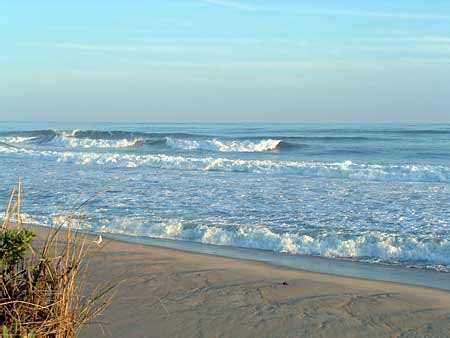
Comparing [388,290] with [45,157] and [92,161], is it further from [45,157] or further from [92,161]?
[45,157]

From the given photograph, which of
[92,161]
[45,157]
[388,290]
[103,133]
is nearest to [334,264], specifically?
[388,290]

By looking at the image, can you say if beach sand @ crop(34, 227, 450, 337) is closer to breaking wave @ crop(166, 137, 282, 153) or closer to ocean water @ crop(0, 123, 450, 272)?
ocean water @ crop(0, 123, 450, 272)

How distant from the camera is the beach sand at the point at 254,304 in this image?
4168 mm

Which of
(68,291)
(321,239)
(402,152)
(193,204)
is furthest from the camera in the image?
(402,152)

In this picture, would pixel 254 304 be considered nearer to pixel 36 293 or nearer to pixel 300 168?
pixel 36 293

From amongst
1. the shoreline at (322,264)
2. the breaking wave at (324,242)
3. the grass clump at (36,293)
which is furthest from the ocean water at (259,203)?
the grass clump at (36,293)

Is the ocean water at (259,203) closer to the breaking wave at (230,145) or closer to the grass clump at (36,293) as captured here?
the grass clump at (36,293)

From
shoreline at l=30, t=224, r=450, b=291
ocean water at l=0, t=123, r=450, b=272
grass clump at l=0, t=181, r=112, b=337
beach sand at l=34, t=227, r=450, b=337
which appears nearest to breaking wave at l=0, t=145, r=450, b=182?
ocean water at l=0, t=123, r=450, b=272

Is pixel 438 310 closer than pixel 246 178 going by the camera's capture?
Yes

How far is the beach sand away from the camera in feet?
13.7

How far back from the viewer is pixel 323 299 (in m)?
4.95

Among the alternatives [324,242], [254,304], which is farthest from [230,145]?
[254,304]

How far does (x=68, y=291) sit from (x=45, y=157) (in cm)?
2212

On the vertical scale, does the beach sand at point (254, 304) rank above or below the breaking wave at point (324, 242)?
above
